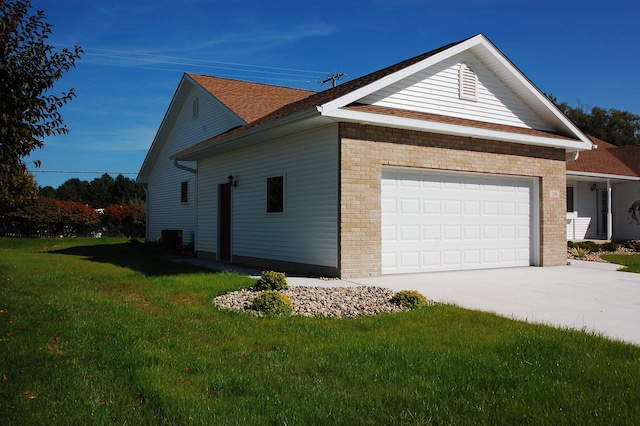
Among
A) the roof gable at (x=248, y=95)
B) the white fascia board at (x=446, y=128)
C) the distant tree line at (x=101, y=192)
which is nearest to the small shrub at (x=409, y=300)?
the white fascia board at (x=446, y=128)

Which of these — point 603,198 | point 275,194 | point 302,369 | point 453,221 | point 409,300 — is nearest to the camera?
point 302,369

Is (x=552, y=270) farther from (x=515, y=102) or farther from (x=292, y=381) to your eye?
(x=292, y=381)

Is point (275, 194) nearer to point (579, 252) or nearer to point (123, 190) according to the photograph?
point (579, 252)

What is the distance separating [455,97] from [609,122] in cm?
4683

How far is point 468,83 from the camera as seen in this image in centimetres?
1319

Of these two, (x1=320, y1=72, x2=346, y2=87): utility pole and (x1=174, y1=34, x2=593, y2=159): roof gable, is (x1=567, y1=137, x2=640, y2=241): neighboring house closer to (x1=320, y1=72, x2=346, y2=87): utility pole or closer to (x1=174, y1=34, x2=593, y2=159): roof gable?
(x1=174, y1=34, x2=593, y2=159): roof gable

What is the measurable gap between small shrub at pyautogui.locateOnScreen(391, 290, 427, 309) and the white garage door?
3.84 m

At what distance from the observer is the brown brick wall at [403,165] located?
1092 centimetres

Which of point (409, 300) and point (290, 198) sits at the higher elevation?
point (290, 198)

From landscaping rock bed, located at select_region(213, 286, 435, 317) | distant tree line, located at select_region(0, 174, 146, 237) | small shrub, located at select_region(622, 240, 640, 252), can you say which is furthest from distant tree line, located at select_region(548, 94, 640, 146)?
landscaping rock bed, located at select_region(213, 286, 435, 317)

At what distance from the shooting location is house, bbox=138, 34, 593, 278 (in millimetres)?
11094

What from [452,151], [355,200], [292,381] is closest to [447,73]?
[452,151]

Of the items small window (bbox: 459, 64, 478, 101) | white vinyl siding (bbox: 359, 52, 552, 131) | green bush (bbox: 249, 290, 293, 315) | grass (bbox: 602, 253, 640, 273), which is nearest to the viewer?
green bush (bbox: 249, 290, 293, 315)

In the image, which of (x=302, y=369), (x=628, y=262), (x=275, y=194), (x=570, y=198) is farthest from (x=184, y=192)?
(x=302, y=369)
